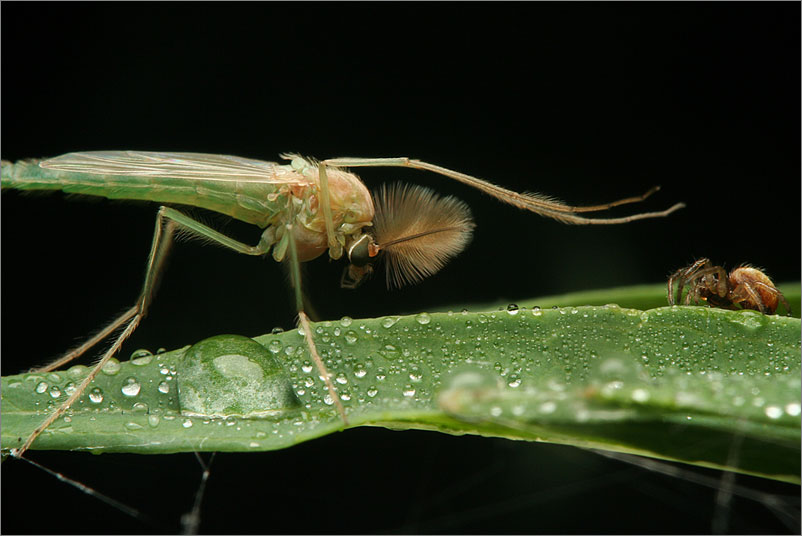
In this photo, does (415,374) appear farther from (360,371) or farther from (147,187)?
(147,187)

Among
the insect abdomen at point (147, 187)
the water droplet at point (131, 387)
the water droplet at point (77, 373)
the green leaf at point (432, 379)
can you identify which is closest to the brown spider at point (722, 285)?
the green leaf at point (432, 379)

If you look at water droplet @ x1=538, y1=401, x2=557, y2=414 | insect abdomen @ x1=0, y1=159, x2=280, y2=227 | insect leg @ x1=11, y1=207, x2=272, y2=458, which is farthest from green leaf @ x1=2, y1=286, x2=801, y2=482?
insect abdomen @ x1=0, y1=159, x2=280, y2=227

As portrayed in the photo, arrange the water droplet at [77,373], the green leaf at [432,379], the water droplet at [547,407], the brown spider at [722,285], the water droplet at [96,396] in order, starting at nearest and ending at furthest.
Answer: the water droplet at [547,407]
the green leaf at [432,379]
the water droplet at [96,396]
the water droplet at [77,373]
the brown spider at [722,285]

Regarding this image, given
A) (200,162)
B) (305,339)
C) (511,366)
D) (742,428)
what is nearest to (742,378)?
(742,428)

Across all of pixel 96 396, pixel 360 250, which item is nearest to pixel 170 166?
pixel 360 250

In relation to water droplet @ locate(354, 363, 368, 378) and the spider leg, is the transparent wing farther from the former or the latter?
the spider leg

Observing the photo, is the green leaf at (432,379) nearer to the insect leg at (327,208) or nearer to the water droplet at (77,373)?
the water droplet at (77,373)
